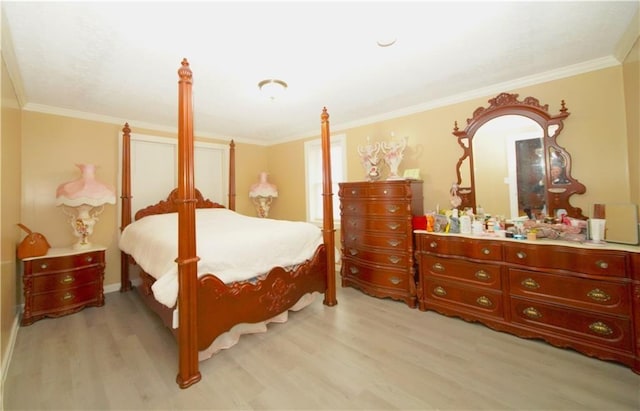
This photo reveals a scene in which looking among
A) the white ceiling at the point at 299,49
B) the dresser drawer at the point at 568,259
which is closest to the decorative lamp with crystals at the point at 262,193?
the white ceiling at the point at 299,49

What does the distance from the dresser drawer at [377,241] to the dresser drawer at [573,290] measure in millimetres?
992

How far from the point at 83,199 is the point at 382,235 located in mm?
3506

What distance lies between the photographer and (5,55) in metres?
1.92

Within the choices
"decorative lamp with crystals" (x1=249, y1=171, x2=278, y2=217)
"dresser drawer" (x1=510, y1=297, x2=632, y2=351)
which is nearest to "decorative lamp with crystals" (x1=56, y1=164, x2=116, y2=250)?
"decorative lamp with crystals" (x1=249, y1=171, x2=278, y2=217)

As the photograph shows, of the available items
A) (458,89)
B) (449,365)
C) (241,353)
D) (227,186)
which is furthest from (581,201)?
(227,186)

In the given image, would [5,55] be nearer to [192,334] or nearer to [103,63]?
[103,63]

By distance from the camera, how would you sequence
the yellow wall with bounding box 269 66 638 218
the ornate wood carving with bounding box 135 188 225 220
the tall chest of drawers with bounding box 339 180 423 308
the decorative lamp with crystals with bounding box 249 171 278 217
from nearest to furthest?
the yellow wall with bounding box 269 66 638 218
the tall chest of drawers with bounding box 339 180 423 308
the ornate wood carving with bounding box 135 188 225 220
the decorative lamp with crystals with bounding box 249 171 278 217

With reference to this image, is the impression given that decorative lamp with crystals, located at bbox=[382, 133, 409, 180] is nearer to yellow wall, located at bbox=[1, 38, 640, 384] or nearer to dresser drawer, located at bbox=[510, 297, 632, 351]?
yellow wall, located at bbox=[1, 38, 640, 384]

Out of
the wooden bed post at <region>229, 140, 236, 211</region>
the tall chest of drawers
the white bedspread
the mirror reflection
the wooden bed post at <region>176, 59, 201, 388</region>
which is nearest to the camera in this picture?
the wooden bed post at <region>176, 59, 201, 388</region>

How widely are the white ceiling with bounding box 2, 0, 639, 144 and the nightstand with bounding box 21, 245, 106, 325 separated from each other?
5.79 ft

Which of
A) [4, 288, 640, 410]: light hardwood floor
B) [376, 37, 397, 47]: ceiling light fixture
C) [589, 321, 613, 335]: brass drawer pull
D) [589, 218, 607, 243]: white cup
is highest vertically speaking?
[376, 37, 397, 47]: ceiling light fixture

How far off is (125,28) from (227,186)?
3.11 meters

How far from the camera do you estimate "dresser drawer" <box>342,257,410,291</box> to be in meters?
2.96

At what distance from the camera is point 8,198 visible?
87.1 inches
